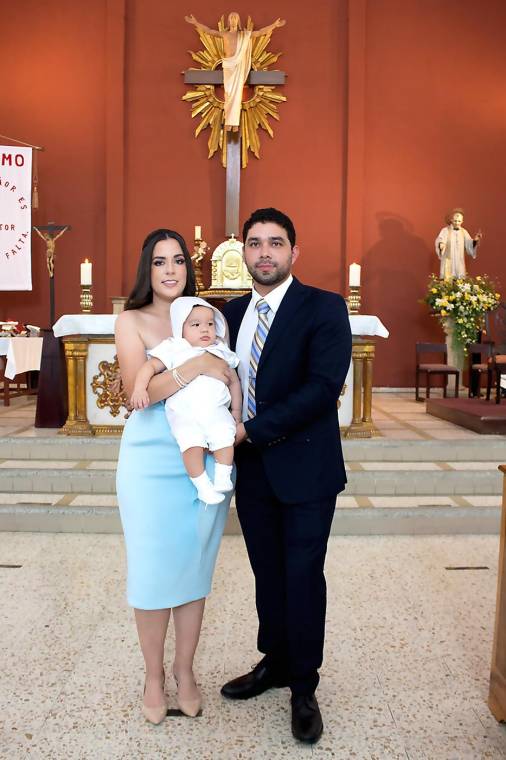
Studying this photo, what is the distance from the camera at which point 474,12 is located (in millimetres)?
8445

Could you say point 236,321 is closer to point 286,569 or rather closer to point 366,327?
point 286,569

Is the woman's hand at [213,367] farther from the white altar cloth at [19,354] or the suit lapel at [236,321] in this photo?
the white altar cloth at [19,354]

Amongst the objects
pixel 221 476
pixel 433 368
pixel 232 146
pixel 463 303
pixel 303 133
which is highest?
pixel 303 133

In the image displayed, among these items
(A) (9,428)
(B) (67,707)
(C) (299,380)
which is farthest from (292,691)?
(A) (9,428)

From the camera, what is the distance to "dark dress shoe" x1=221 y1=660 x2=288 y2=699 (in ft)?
6.95

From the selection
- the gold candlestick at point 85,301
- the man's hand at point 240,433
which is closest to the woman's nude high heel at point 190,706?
the man's hand at point 240,433

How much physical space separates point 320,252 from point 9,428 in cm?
484

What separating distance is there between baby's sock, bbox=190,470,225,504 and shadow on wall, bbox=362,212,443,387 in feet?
23.2

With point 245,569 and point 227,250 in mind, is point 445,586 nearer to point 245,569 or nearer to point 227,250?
point 245,569

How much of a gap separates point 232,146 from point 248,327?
6.45 metres

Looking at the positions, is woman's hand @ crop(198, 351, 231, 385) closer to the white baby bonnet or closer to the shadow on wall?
the white baby bonnet

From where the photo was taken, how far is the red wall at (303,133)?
8.40 m

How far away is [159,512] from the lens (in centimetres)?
191

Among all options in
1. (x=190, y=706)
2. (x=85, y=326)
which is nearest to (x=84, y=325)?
(x=85, y=326)
